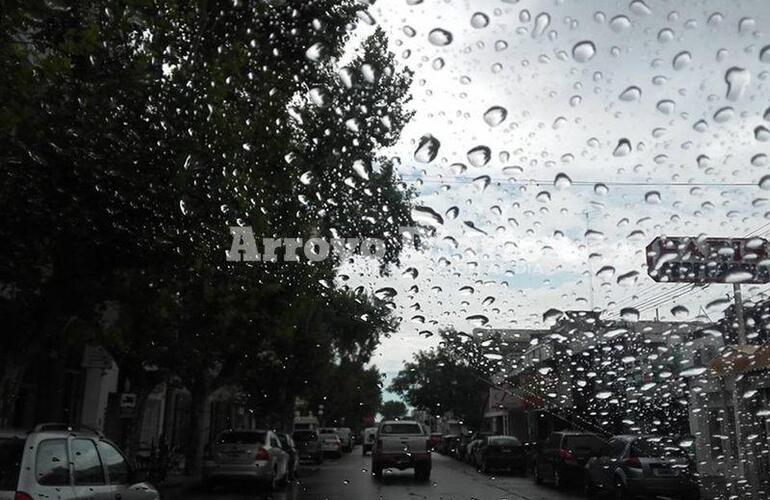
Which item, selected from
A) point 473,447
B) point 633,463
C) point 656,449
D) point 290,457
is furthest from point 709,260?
point 473,447

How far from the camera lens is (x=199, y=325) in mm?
16438

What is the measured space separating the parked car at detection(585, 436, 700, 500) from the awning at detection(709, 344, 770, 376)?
1898 mm

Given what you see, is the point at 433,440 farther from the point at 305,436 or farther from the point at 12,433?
the point at 12,433

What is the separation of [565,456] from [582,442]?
70 cm

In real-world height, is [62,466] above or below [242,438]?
below

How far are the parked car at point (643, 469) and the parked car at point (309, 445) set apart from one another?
57.1 feet

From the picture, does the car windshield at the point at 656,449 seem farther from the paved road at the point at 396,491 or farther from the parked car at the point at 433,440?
the parked car at the point at 433,440

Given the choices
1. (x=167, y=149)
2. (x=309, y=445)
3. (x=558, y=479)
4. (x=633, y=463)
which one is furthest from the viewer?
(x=309, y=445)

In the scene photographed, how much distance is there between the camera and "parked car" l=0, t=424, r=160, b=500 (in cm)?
585

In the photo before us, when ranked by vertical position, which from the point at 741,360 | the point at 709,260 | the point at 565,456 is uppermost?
the point at 709,260

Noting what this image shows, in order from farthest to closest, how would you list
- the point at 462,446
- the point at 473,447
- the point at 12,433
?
the point at 462,446 < the point at 473,447 < the point at 12,433

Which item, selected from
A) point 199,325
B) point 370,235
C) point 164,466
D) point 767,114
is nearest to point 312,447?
point 164,466

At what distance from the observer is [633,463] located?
12.5 m

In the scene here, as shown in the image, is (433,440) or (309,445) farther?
(309,445)
